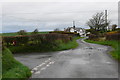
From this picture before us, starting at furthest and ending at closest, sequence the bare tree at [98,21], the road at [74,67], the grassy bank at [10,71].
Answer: the bare tree at [98,21] → the road at [74,67] → the grassy bank at [10,71]

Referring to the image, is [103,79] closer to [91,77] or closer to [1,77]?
[91,77]

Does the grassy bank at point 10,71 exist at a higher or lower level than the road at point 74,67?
higher

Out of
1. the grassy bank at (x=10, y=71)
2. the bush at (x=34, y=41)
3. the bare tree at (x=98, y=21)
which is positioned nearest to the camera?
the grassy bank at (x=10, y=71)

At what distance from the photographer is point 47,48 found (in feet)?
64.7

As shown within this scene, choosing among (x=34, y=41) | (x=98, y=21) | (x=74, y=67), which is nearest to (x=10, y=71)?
(x=74, y=67)

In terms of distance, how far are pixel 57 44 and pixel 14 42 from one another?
4911 millimetres

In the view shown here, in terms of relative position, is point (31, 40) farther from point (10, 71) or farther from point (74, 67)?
point (10, 71)

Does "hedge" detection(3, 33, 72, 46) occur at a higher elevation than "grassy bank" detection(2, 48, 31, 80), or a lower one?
higher

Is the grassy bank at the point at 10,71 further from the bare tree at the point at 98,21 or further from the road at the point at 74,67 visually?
the bare tree at the point at 98,21

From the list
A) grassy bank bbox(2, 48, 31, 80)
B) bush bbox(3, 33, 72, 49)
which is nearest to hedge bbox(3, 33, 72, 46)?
bush bbox(3, 33, 72, 49)

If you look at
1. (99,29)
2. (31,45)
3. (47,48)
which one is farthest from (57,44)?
(99,29)

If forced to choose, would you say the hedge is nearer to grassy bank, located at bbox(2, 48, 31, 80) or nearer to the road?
the road

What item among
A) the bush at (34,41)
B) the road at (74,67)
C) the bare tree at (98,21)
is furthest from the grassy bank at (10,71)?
the bare tree at (98,21)

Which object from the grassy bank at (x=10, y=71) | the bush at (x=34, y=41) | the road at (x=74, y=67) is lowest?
the road at (x=74, y=67)
